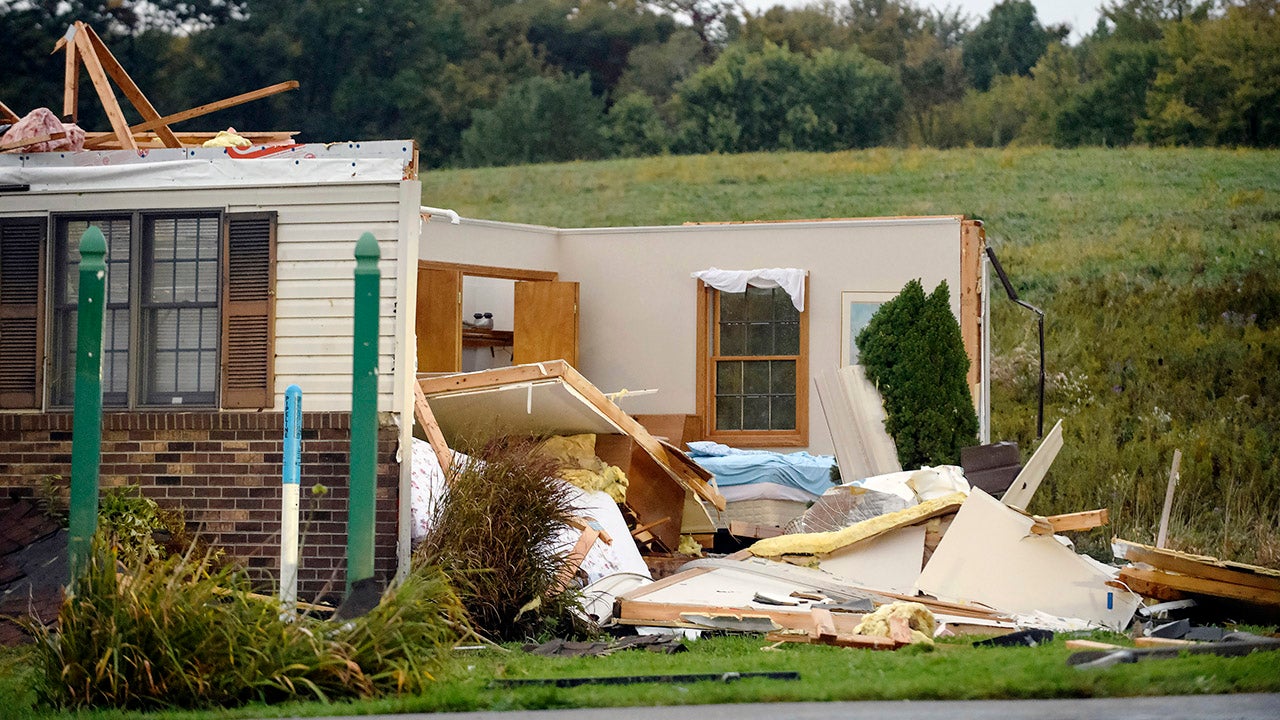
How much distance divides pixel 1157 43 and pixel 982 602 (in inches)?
1622

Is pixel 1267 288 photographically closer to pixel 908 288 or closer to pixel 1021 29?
pixel 908 288

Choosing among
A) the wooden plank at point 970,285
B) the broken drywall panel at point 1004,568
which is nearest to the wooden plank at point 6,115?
the broken drywall panel at point 1004,568

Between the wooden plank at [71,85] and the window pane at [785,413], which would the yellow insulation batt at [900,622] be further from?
the wooden plank at [71,85]

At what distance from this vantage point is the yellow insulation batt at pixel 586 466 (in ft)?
40.1

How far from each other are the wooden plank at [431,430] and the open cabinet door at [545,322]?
5206 mm

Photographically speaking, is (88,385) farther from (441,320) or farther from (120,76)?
(441,320)

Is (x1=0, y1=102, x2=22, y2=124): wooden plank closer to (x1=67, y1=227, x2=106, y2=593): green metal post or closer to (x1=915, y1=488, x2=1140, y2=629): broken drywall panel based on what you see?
(x1=67, y1=227, x2=106, y2=593): green metal post

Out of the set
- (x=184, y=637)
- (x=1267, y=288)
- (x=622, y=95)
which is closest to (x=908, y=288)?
(x=184, y=637)

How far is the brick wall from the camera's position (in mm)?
10320

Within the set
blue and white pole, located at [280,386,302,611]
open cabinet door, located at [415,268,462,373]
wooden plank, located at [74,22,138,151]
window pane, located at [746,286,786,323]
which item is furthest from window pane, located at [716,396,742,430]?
blue and white pole, located at [280,386,302,611]

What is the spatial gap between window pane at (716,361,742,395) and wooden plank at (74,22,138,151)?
7.63 metres

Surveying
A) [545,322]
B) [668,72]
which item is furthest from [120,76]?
[668,72]

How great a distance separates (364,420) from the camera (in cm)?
774

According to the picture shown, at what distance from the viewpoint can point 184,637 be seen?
23.7 ft
